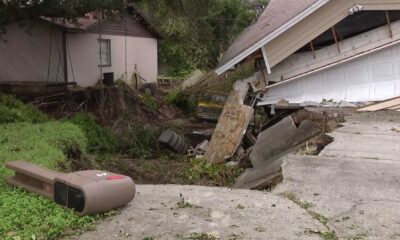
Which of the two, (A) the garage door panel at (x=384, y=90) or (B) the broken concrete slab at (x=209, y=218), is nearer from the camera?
(B) the broken concrete slab at (x=209, y=218)

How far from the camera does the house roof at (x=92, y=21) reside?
51.2 feet

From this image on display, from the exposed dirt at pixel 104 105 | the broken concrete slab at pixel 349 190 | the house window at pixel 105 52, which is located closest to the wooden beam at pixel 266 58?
the exposed dirt at pixel 104 105

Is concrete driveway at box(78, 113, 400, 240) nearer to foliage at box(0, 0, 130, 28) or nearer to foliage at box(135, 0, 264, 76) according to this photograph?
foliage at box(0, 0, 130, 28)

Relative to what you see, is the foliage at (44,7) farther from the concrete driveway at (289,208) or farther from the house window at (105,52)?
the house window at (105,52)

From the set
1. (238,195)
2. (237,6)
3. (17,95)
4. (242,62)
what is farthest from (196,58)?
(238,195)

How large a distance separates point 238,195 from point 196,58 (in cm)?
2640

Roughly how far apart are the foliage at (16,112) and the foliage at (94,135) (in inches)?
38.1

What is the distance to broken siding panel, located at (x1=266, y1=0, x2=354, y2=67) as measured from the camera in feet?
44.9

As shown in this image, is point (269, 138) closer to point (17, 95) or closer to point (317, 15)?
point (317, 15)

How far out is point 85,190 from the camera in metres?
4.25

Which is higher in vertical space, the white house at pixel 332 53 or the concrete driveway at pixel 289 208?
the white house at pixel 332 53

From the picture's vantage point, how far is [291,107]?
1402 cm

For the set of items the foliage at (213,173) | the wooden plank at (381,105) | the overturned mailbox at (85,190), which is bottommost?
the foliage at (213,173)

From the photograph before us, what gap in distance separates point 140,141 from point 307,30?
20.1 feet
